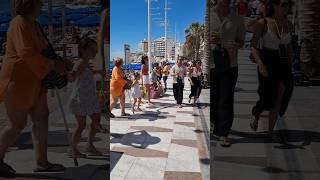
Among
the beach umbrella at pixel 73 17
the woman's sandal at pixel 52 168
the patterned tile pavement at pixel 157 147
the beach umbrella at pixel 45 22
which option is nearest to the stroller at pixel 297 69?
the beach umbrella at pixel 73 17

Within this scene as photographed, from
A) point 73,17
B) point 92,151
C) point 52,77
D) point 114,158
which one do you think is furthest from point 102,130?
point 114,158

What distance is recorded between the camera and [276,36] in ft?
8.36

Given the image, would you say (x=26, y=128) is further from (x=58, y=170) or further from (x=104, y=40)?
(x=104, y=40)

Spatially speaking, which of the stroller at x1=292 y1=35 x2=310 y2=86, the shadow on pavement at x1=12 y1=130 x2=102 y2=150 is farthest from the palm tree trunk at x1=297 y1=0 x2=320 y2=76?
the shadow on pavement at x1=12 y1=130 x2=102 y2=150

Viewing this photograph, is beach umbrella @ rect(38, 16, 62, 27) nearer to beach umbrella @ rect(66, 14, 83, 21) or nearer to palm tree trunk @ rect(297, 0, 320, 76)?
beach umbrella @ rect(66, 14, 83, 21)

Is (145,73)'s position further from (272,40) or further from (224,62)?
(272,40)

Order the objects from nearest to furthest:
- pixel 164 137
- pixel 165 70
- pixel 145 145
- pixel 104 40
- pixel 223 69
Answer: pixel 223 69 → pixel 104 40 → pixel 145 145 → pixel 164 137 → pixel 165 70

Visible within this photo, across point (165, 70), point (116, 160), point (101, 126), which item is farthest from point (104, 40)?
point (165, 70)

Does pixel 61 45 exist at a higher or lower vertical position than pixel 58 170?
higher

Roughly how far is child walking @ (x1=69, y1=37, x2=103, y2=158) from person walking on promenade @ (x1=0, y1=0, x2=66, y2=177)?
136mm

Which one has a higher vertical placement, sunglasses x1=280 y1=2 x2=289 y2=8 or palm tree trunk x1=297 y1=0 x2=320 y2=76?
sunglasses x1=280 y1=2 x2=289 y2=8

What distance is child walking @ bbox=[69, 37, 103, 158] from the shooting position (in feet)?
9.34

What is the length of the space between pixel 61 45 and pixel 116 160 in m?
3.33

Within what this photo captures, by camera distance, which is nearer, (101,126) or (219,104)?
(219,104)
